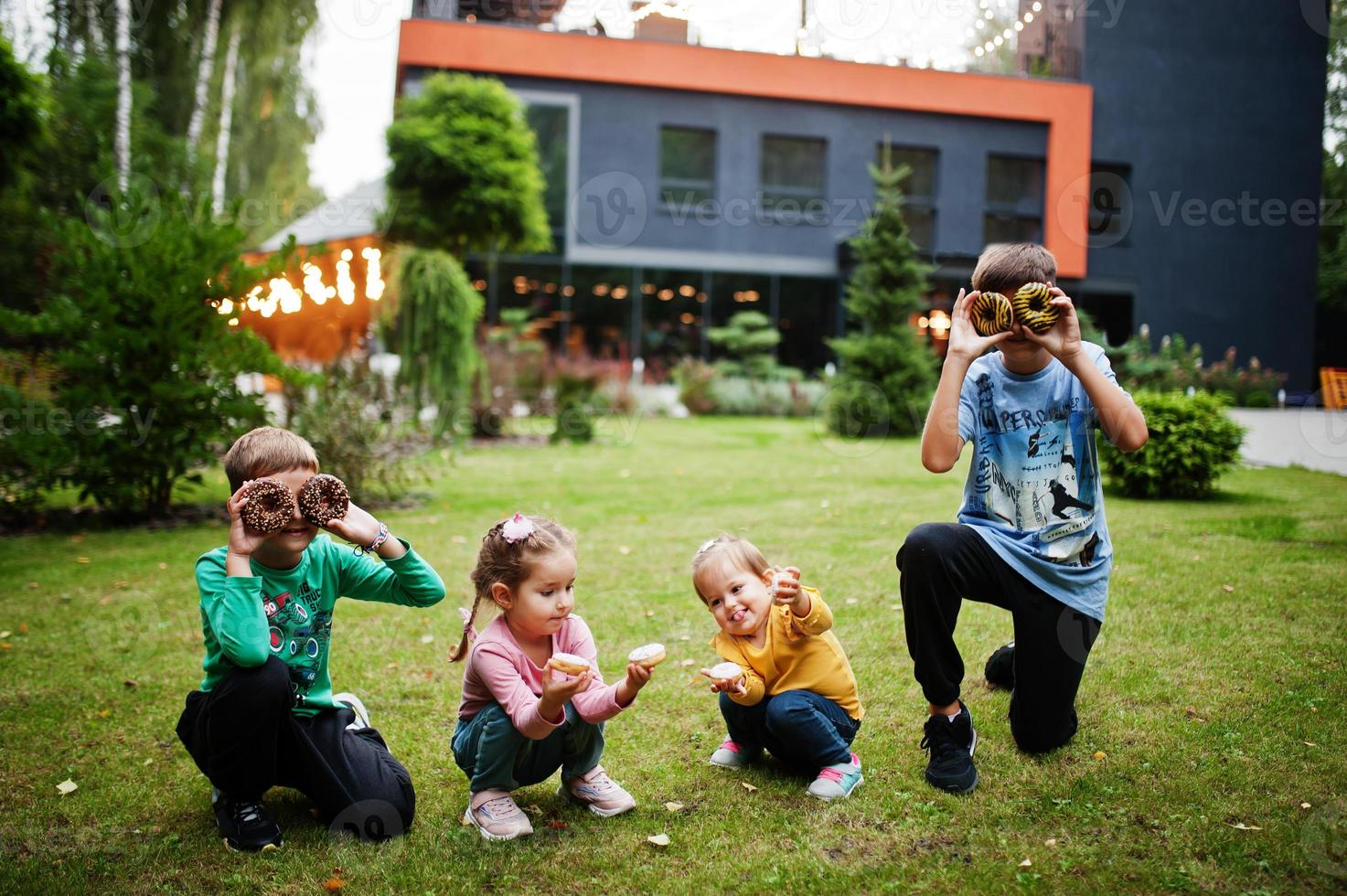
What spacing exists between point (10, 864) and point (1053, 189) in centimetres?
2538

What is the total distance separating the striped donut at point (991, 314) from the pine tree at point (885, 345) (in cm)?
1245

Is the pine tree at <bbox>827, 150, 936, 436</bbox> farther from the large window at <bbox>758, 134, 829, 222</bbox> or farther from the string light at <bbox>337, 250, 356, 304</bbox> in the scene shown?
the string light at <bbox>337, 250, 356, 304</bbox>

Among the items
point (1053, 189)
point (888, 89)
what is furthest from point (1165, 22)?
point (888, 89)

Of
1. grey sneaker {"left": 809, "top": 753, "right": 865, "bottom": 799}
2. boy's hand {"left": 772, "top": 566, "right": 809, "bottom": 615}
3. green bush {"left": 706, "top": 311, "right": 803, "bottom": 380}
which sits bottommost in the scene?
grey sneaker {"left": 809, "top": 753, "right": 865, "bottom": 799}

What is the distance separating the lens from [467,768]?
2900 millimetres

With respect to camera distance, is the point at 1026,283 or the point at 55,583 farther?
the point at 55,583

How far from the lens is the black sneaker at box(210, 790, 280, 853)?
2754mm

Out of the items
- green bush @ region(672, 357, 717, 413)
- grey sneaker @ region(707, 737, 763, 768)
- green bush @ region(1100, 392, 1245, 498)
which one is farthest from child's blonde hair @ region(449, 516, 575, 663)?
green bush @ region(672, 357, 717, 413)

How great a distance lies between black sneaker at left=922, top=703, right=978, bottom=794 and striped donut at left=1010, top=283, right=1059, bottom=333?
128 cm

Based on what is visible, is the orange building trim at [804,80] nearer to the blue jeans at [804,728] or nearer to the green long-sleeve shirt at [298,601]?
the green long-sleeve shirt at [298,601]

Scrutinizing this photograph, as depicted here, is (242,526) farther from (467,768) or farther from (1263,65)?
(1263,65)

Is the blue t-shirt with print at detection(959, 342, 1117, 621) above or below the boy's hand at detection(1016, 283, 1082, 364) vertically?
below

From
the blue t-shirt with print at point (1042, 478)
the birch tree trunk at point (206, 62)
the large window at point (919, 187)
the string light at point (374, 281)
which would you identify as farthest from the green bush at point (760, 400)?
the blue t-shirt with print at point (1042, 478)

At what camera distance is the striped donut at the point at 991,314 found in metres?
2.97
